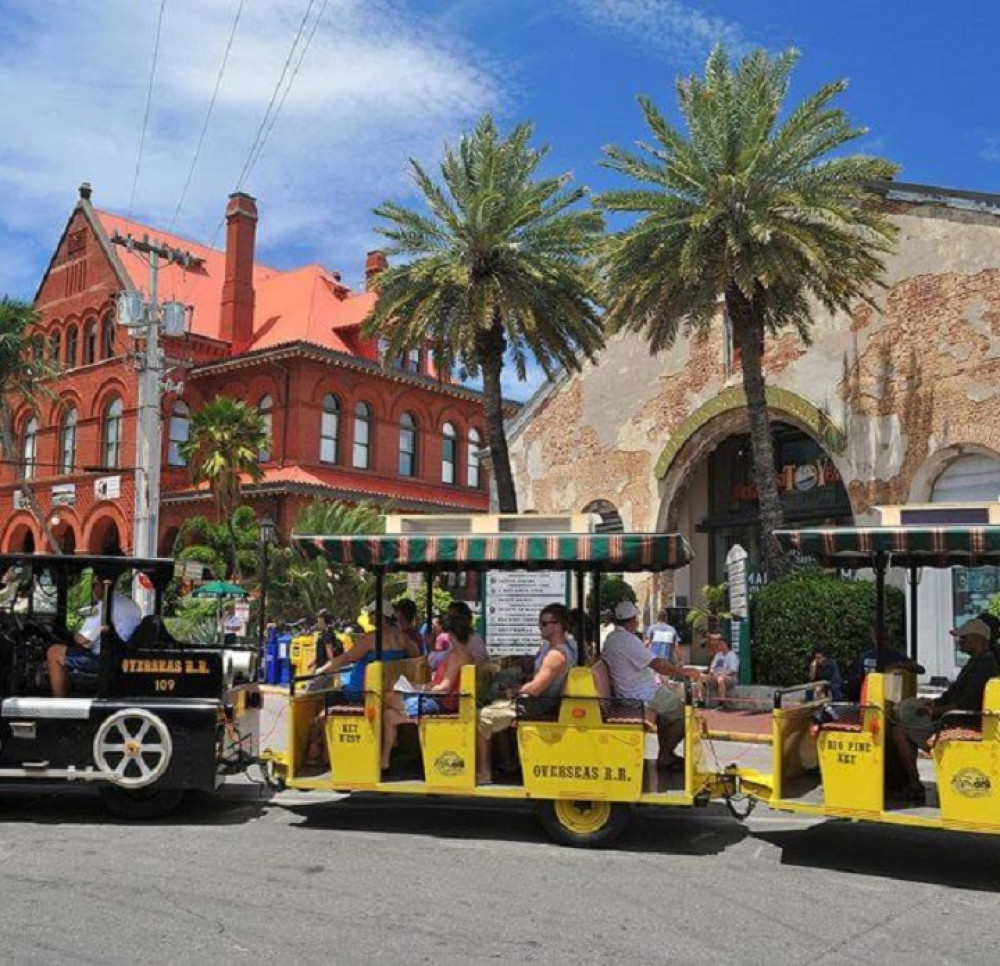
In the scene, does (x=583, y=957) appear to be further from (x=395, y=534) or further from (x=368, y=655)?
(x=368, y=655)

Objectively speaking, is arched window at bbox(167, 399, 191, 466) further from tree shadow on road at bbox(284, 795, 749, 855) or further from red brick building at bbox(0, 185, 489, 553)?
tree shadow on road at bbox(284, 795, 749, 855)

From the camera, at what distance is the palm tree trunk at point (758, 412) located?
2186 cm

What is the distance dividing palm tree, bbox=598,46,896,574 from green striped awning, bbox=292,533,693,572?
41.6 feet

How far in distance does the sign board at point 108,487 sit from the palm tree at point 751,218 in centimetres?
2737

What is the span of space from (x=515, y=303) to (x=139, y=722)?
54.6 feet

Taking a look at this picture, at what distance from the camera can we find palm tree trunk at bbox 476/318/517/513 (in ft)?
83.3

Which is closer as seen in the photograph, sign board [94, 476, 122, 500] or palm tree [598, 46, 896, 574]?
palm tree [598, 46, 896, 574]

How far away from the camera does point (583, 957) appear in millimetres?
5688

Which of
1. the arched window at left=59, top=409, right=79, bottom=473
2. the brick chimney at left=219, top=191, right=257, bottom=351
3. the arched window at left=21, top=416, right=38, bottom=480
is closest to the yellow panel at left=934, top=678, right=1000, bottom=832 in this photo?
the brick chimney at left=219, top=191, right=257, bottom=351

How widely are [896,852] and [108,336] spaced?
138 ft

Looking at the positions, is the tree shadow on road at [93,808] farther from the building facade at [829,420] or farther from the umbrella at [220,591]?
the umbrella at [220,591]

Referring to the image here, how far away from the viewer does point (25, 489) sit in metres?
42.6

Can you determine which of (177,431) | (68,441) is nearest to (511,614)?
(177,431)

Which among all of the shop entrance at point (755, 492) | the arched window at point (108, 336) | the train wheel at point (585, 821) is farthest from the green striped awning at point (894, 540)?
the arched window at point (108, 336)
